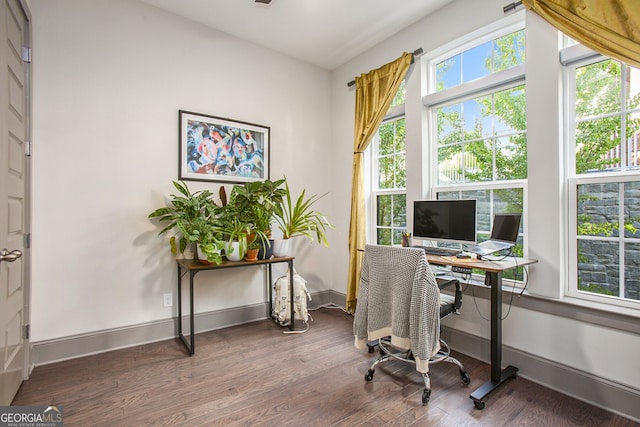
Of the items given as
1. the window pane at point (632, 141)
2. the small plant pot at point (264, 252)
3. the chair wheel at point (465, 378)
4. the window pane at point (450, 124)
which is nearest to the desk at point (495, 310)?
the chair wheel at point (465, 378)

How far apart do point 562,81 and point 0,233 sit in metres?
3.42

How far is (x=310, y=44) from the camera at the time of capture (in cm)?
336

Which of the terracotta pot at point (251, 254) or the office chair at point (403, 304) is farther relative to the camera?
the terracotta pot at point (251, 254)

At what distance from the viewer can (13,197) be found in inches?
73.2

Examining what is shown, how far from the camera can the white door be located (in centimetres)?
164

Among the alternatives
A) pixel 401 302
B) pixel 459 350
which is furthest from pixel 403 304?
pixel 459 350

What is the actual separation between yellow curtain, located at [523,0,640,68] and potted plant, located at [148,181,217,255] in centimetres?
281

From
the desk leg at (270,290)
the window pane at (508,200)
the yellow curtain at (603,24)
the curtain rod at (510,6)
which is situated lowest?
the desk leg at (270,290)

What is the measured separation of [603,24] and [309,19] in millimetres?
2181

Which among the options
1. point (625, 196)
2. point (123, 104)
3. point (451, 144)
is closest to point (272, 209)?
point (123, 104)

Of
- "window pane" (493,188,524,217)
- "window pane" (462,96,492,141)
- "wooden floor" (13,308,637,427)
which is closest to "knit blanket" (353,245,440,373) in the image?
"wooden floor" (13,308,637,427)

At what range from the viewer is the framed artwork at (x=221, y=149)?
9.59 ft

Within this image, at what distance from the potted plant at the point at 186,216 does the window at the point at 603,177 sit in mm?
2662

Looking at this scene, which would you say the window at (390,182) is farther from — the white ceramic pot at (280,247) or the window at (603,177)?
the window at (603,177)
